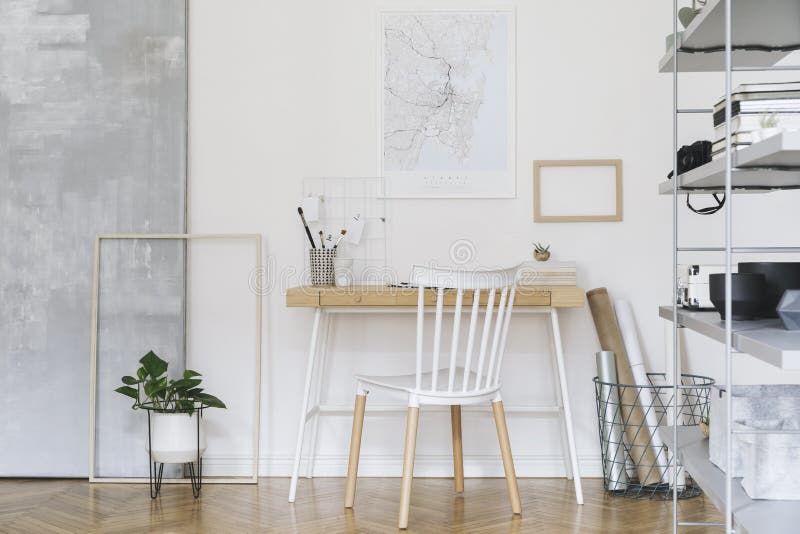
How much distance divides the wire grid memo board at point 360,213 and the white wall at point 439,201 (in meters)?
0.05

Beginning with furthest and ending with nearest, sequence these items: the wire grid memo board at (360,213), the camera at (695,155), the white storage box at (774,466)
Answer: the wire grid memo board at (360,213), the camera at (695,155), the white storage box at (774,466)

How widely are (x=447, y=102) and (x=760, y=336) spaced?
202 centimetres

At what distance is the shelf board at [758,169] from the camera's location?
116 cm

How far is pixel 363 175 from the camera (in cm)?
315

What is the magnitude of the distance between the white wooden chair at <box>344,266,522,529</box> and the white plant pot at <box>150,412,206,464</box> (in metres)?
0.64

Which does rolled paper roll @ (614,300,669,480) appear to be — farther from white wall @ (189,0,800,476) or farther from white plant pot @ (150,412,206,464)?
white plant pot @ (150,412,206,464)

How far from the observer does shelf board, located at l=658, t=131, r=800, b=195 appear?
1.16 metres

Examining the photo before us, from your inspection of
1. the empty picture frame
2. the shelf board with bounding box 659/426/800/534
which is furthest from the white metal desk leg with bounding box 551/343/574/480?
the shelf board with bounding box 659/426/800/534

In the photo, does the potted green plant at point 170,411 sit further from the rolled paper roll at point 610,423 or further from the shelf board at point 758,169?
the shelf board at point 758,169

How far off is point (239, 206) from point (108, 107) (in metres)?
0.69

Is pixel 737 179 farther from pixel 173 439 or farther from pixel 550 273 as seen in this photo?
pixel 173 439

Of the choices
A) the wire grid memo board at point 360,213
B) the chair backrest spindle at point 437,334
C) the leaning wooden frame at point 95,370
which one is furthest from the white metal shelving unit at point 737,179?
the leaning wooden frame at point 95,370

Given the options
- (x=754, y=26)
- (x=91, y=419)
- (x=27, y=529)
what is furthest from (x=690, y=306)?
(x=91, y=419)

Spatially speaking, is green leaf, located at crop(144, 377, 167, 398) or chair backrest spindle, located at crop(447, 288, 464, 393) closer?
chair backrest spindle, located at crop(447, 288, 464, 393)
